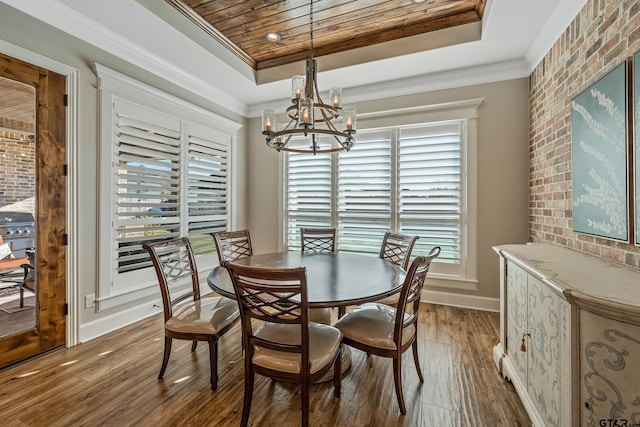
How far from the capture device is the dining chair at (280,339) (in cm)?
148

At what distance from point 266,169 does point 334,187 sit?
4.04ft

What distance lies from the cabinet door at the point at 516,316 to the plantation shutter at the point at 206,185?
3533 millimetres

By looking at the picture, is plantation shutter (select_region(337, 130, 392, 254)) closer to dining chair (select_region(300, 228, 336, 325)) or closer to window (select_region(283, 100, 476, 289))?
window (select_region(283, 100, 476, 289))

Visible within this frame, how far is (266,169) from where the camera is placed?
4777mm

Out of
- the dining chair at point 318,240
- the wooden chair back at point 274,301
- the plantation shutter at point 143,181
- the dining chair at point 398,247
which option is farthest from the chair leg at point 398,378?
the plantation shutter at point 143,181

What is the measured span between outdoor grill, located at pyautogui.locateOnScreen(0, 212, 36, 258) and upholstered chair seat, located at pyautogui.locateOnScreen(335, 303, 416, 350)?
2.56 meters

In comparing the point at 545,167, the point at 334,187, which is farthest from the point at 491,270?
the point at 334,187

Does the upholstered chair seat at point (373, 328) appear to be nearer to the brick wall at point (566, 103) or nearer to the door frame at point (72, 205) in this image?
the brick wall at point (566, 103)

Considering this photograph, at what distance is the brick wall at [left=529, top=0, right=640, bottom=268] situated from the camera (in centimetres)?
167

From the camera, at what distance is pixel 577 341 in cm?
118

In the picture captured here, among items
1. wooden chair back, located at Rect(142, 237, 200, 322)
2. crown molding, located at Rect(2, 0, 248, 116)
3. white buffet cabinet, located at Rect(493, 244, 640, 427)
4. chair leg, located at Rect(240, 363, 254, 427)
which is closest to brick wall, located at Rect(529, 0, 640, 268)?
white buffet cabinet, located at Rect(493, 244, 640, 427)

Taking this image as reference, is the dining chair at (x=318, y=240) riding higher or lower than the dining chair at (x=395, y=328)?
higher


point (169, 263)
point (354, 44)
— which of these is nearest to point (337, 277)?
point (169, 263)

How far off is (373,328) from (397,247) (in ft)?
4.14
